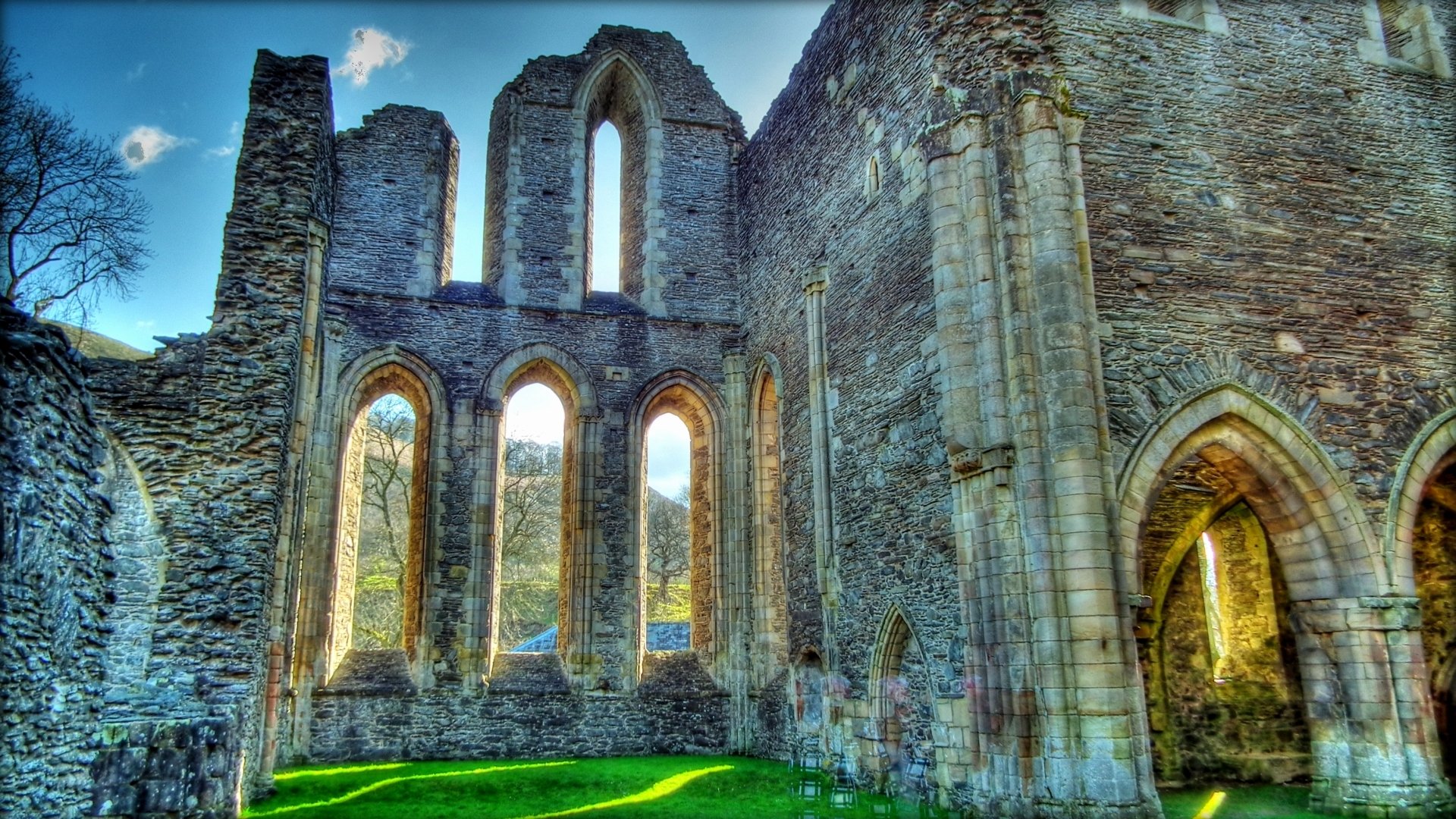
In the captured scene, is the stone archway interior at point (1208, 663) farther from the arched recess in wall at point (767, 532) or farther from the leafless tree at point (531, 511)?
the leafless tree at point (531, 511)

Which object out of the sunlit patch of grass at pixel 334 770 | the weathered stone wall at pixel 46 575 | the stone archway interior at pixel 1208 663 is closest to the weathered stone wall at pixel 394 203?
the sunlit patch of grass at pixel 334 770

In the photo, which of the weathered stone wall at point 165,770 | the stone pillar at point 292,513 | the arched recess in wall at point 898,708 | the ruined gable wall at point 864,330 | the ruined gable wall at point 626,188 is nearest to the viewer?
the weathered stone wall at point 165,770

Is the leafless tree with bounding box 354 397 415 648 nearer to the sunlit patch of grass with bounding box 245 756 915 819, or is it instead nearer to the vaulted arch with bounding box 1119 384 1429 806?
the sunlit patch of grass with bounding box 245 756 915 819

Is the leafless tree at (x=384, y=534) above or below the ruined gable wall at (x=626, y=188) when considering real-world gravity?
below

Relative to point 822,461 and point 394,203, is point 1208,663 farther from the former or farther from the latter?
point 394,203

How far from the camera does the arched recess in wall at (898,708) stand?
9.45 meters

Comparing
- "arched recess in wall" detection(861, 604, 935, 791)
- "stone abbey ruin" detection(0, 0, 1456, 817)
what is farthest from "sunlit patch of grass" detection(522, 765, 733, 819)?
"arched recess in wall" detection(861, 604, 935, 791)

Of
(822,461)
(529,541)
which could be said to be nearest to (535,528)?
(529,541)

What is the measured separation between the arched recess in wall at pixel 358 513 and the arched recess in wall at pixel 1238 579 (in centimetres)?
881

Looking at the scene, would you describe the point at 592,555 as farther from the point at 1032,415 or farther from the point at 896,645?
the point at 1032,415

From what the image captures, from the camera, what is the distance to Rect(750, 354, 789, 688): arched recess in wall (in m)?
13.3

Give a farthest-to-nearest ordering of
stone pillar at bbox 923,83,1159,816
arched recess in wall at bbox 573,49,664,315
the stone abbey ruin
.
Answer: arched recess in wall at bbox 573,49,664,315, the stone abbey ruin, stone pillar at bbox 923,83,1159,816

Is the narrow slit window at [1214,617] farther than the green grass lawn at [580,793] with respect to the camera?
Yes

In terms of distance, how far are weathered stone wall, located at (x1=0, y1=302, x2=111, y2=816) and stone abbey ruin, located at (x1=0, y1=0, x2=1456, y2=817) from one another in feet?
0.11
